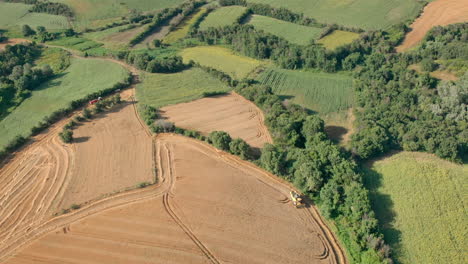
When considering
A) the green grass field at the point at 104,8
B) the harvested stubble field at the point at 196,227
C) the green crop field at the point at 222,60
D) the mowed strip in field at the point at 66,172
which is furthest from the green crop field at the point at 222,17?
the harvested stubble field at the point at 196,227

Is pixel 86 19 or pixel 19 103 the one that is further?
pixel 86 19

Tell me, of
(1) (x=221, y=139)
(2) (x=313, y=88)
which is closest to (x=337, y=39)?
(2) (x=313, y=88)

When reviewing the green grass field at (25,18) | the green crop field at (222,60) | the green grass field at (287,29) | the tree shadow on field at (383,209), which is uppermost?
the green grass field at (25,18)

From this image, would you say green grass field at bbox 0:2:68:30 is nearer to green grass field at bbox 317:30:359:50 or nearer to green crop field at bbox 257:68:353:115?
green crop field at bbox 257:68:353:115

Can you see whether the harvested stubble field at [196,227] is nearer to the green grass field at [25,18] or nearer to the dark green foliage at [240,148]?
the dark green foliage at [240,148]

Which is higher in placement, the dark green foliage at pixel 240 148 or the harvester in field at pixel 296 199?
the dark green foliage at pixel 240 148

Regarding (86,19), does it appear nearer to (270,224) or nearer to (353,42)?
(353,42)

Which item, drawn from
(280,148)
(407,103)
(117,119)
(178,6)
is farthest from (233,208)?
(178,6)
